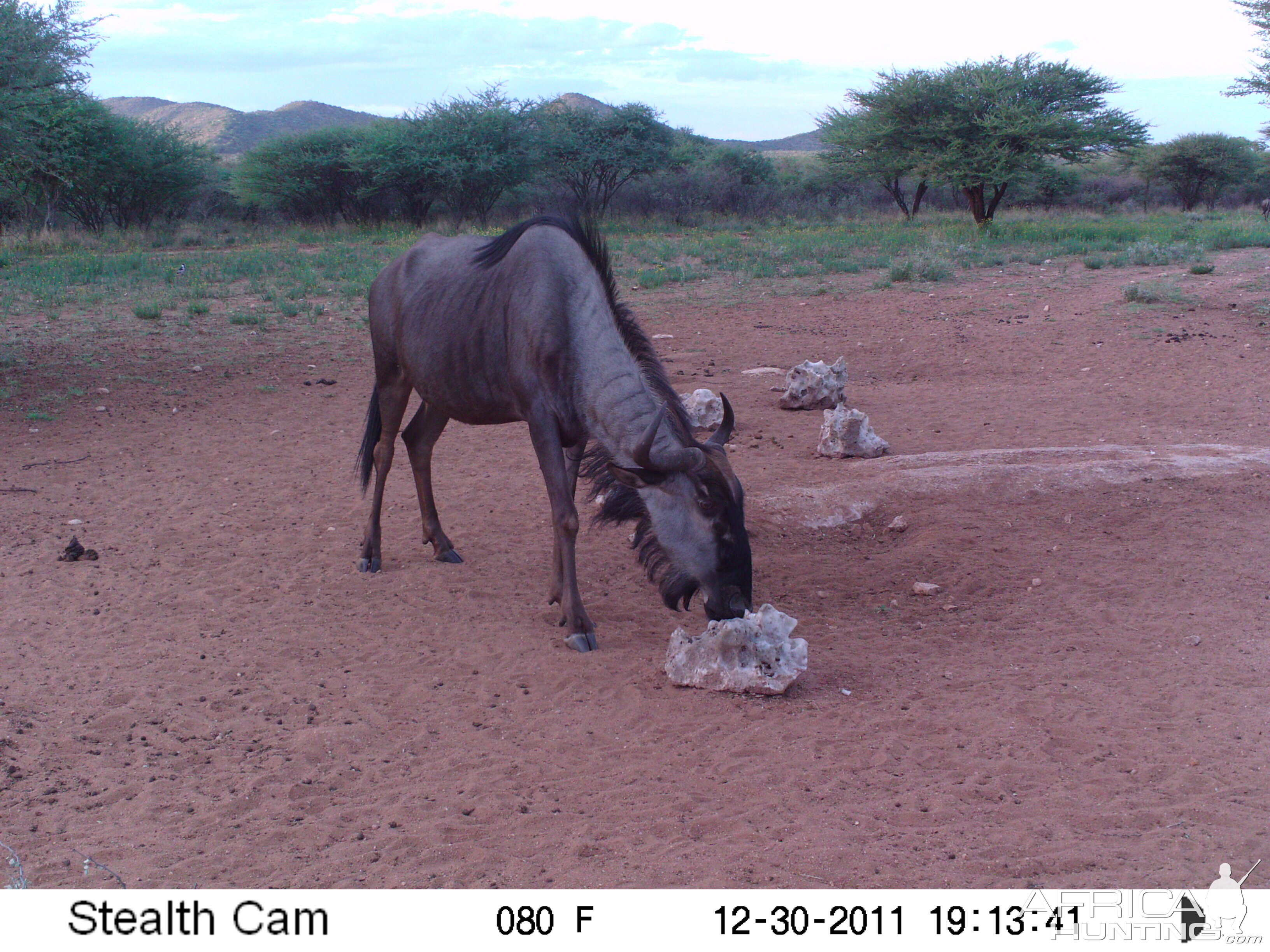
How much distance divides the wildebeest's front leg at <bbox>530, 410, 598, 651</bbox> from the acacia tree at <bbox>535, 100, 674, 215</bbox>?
100 ft

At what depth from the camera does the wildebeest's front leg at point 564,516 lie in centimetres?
464

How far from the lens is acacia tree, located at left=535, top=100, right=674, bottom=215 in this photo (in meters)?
34.8

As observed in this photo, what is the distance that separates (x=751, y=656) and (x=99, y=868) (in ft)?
8.17

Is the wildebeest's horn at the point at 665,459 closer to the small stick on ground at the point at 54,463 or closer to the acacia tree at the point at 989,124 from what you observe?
the small stick on ground at the point at 54,463

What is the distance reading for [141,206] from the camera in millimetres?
31812

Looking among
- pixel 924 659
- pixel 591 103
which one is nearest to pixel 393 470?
pixel 924 659

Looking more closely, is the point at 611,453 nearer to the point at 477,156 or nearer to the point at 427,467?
the point at 427,467

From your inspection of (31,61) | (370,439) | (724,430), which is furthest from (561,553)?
(31,61)

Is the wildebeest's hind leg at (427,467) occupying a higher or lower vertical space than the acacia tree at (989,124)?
lower

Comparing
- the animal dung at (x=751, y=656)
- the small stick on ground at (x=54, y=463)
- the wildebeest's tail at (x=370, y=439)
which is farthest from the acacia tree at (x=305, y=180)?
the animal dung at (x=751, y=656)

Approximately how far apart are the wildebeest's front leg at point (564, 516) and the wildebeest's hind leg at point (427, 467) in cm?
130

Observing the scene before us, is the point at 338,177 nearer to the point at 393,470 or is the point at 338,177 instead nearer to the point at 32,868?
the point at 393,470

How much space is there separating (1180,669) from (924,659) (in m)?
1.09

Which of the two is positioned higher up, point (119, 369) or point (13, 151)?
point (13, 151)
